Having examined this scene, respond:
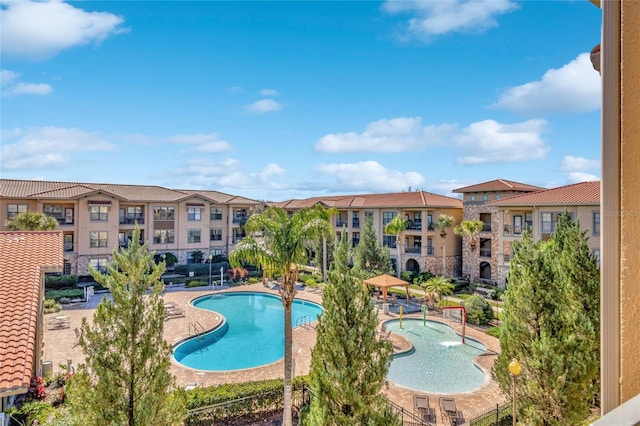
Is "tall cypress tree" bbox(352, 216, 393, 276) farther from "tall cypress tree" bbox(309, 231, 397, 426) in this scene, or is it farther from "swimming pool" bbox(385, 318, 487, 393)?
"tall cypress tree" bbox(309, 231, 397, 426)

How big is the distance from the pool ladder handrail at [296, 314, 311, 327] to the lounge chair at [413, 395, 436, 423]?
1237 centimetres

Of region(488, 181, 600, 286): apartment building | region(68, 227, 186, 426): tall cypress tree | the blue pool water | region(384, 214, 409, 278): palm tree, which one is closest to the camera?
region(68, 227, 186, 426): tall cypress tree

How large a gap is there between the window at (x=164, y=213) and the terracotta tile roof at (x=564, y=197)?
3277 centimetres

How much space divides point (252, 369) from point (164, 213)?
2866cm

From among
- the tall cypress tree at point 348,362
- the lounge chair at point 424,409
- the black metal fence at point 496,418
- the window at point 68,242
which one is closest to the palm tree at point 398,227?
the lounge chair at point 424,409

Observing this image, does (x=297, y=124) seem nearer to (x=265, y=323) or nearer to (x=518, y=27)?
(x=265, y=323)

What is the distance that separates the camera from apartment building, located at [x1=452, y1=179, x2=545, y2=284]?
34.8 metres

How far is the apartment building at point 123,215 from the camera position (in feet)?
115

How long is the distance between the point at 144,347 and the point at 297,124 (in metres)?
23.5

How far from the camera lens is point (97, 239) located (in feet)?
121

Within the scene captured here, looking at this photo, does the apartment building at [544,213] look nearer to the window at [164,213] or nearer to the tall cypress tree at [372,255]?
the tall cypress tree at [372,255]

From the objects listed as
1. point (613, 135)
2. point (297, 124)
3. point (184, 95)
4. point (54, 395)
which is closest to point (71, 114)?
point (184, 95)

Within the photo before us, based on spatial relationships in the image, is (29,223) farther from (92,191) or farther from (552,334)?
(552,334)

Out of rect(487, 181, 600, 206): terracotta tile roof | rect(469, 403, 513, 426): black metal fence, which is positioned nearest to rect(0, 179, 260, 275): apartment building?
rect(487, 181, 600, 206): terracotta tile roof
